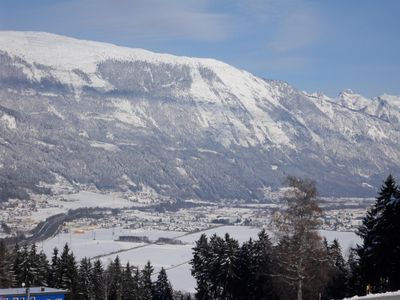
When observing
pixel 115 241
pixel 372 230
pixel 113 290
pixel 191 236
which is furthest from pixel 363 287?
pixel 191 236

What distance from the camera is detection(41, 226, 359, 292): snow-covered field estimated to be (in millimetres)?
118250

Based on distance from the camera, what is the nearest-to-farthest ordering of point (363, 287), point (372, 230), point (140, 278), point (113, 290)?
1. point (372, 230)
2. point (363, 287)
3. point (113, 290)
4. point (140, 278)

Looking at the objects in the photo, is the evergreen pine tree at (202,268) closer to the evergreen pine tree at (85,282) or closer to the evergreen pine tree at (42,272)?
the evergreen pine tree at (85,282)

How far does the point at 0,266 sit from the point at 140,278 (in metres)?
17.0

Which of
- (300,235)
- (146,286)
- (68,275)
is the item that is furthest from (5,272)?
(300,235)

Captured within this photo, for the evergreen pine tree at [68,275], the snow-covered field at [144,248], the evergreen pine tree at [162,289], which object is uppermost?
the snow-covered field at [144,248]

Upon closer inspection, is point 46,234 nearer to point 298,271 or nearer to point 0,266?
point 0,266

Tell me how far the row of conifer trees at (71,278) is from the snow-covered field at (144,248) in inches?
1095

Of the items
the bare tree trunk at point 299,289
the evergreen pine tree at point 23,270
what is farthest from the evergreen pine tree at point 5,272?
the bare tree trunk at point 299,289

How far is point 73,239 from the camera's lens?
568 ft

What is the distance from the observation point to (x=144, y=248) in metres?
158

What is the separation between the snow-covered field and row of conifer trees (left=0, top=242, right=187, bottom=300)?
1095 inches

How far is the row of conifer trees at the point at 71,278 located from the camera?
2591 inches

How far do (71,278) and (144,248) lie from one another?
91.4 metres
